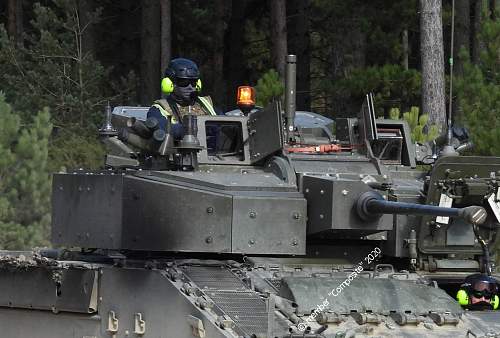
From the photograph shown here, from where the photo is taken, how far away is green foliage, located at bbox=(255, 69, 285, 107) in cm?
2408

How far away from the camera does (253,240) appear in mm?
11359

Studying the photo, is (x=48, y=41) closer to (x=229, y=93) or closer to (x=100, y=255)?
(x=229, y=93)

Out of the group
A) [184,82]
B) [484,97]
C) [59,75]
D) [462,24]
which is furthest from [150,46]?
[184,82]

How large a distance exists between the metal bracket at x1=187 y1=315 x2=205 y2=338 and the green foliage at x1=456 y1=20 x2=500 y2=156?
32.2ft

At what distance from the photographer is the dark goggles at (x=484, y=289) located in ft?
36.4

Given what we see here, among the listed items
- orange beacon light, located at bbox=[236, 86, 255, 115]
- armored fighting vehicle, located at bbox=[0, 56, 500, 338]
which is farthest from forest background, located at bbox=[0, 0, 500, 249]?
armored fighting vehicle, located at bbox=[0, 56, 500, 338]

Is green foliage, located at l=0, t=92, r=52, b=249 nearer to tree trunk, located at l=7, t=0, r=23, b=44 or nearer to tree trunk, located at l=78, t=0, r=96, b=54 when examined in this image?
tree trunk, located at l=78, t=0, r=96, b=54

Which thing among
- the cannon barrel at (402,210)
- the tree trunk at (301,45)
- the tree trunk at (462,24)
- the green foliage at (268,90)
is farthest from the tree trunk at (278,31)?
the cannon barrel at (402,210)

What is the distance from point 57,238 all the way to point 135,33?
24191mm

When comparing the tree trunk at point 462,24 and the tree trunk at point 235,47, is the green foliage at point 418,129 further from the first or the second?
the tree trunk at point 235,47

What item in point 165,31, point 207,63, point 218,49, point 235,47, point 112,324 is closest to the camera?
point 112,324

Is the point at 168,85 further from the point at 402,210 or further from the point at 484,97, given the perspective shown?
the point at 484,97

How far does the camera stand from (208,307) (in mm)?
10500

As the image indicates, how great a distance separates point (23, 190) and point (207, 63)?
693 inches
